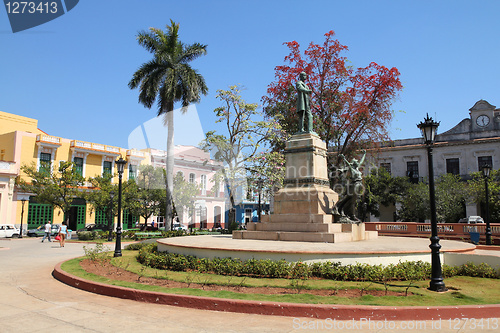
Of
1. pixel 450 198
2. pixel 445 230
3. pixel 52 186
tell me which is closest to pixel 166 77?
pixel 52 186

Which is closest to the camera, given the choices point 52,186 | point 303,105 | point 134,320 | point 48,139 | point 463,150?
point 134,320

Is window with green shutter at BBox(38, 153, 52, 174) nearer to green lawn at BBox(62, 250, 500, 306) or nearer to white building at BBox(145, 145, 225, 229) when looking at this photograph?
white building at BBox(145, 145, 225, 229)

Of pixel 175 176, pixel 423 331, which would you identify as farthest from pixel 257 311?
pixel 175 176

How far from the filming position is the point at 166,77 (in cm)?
2788

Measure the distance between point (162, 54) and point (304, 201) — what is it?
18.8m

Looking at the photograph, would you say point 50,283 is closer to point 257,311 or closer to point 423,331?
point 257,311

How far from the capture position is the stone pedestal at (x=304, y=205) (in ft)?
43.8

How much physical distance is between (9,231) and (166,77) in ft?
59.1

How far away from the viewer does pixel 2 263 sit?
1384 centimetres

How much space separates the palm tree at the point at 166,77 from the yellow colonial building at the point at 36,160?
12.5 metres

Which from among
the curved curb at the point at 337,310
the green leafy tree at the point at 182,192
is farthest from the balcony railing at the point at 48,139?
the curved curb at the point at 337,310

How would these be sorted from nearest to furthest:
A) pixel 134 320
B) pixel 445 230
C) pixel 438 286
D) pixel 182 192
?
pixel 134 320, pixel 438 286, pixel 445 230, pixel 182 192

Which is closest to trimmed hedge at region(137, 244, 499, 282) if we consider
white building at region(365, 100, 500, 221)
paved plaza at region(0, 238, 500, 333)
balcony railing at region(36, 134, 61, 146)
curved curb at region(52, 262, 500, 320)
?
curved curb at region(52, 262, 500, 320)

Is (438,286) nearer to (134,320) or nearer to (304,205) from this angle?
(134,320)
